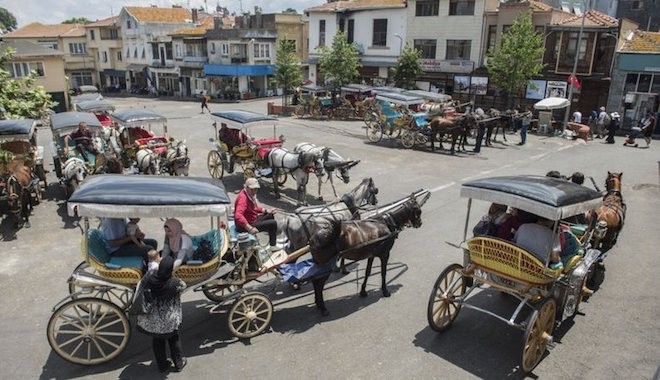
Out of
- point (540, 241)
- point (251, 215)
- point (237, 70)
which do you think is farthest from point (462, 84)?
point (540, 241)

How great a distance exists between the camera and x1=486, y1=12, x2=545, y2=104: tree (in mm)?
26188

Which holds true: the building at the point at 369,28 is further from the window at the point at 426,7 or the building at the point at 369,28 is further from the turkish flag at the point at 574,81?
the turkish flag at the point at 574,81

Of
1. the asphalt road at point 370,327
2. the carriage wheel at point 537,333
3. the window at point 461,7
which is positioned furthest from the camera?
the window at point 461,7

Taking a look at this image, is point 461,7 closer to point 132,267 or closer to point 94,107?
point 94,107

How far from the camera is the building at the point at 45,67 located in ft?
120

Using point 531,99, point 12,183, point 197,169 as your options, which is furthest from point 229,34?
point 12,183

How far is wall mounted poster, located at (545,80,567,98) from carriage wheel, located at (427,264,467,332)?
26.5 metres

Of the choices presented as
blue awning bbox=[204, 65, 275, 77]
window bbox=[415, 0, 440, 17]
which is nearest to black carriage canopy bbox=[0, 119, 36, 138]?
window bbox=[415, 0, 440, 17]

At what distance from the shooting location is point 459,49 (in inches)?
1369

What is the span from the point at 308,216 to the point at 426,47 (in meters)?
31.5

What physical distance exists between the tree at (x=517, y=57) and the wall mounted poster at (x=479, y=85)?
4890 mm

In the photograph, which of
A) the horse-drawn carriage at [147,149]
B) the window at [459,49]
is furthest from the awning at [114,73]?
the horse-drawn carriage at [147,149]

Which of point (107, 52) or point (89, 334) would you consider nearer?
point (89, 334)

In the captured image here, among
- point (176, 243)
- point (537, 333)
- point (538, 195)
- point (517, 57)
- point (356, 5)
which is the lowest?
point (537, 333)
